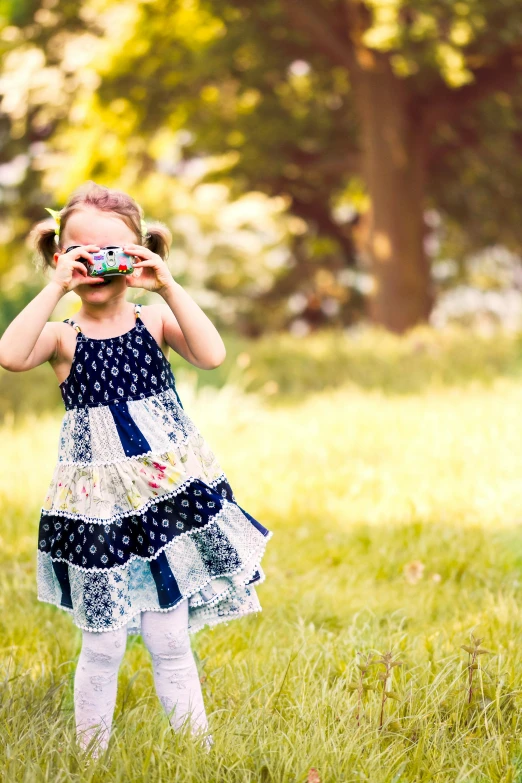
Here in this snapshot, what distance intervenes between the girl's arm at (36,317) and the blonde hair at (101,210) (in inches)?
5.6

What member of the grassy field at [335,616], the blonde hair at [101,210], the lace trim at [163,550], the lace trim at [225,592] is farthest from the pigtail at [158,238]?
the grassy field at [335,616]

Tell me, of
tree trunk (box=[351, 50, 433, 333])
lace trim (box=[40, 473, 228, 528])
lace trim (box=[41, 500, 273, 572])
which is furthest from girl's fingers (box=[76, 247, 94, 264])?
tree trunk (box=[351, 50, 433, 333])

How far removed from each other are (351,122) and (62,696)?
13570 millimetres

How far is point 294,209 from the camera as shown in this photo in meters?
16.6

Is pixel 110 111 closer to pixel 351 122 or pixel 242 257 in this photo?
pixel 351 122

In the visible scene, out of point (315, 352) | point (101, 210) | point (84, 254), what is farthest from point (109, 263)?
point (315, 352)

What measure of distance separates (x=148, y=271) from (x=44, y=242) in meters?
0.36

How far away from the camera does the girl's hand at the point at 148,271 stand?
212 centimetres

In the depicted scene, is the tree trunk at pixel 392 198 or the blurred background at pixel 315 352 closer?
the blurred background at pixel 315 352

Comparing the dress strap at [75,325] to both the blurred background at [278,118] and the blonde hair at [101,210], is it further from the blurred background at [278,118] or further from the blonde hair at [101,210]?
the blurred background at [278,118]

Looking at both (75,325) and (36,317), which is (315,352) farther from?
(36,317)

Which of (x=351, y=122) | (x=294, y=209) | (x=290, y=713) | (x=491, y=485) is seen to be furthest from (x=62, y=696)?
(x=294, y=209)

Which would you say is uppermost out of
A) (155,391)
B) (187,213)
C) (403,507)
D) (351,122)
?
(351,122)

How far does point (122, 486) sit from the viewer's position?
7.02 ft
